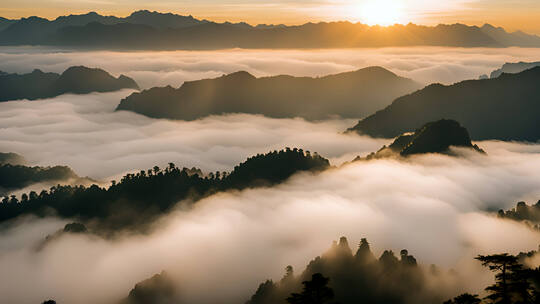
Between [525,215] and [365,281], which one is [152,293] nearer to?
[365,281]

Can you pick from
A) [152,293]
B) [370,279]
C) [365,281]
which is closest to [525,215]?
[370,279]

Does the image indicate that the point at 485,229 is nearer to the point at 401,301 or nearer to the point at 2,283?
the point at 401,301

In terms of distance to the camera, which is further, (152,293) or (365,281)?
(152,293)

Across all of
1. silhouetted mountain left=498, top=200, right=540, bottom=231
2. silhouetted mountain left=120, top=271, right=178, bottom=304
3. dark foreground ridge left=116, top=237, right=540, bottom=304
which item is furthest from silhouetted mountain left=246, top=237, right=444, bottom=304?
silhouetted mountain left=498, top=200, right=540, bottom=231

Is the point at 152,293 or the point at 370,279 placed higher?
the point at 370,279

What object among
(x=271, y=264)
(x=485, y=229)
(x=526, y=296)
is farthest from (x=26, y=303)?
(x=526, y=296)

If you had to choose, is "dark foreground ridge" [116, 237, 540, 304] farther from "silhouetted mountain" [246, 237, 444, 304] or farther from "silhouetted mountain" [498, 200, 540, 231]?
"silhouetted mountain" [498, 200, 540, 231]

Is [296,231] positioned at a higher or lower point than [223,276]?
higher
